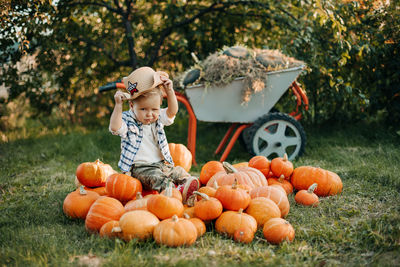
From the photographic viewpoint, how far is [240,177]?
2.73m

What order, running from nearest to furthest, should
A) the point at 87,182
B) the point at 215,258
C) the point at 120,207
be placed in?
the point at 215,258, the point at 120,207, the point at 87,182

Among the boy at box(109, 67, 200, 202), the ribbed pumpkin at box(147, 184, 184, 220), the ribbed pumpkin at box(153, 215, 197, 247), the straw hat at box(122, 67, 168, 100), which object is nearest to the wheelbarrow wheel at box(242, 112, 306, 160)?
the boy at box(109, 67, 200, 202)

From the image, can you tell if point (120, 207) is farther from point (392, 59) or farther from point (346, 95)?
point (392, 59)

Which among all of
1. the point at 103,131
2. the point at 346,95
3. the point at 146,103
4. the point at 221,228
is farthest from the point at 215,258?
the point at 103,131

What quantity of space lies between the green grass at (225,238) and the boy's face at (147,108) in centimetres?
89

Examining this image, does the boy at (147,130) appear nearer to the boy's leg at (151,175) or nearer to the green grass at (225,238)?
the boy's leg at (151,175)

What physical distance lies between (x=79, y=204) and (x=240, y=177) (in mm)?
1165

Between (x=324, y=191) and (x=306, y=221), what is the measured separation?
0.57m

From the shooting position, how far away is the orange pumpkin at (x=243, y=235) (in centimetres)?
203

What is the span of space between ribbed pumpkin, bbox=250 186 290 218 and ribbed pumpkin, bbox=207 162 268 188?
7.0 inches

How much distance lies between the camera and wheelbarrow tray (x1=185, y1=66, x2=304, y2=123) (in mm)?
3857

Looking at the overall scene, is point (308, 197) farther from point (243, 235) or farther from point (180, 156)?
point (180, 156)

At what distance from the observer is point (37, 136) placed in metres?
5.23

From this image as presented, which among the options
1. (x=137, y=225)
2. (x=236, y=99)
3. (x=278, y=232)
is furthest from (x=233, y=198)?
(x=236, y=99)
